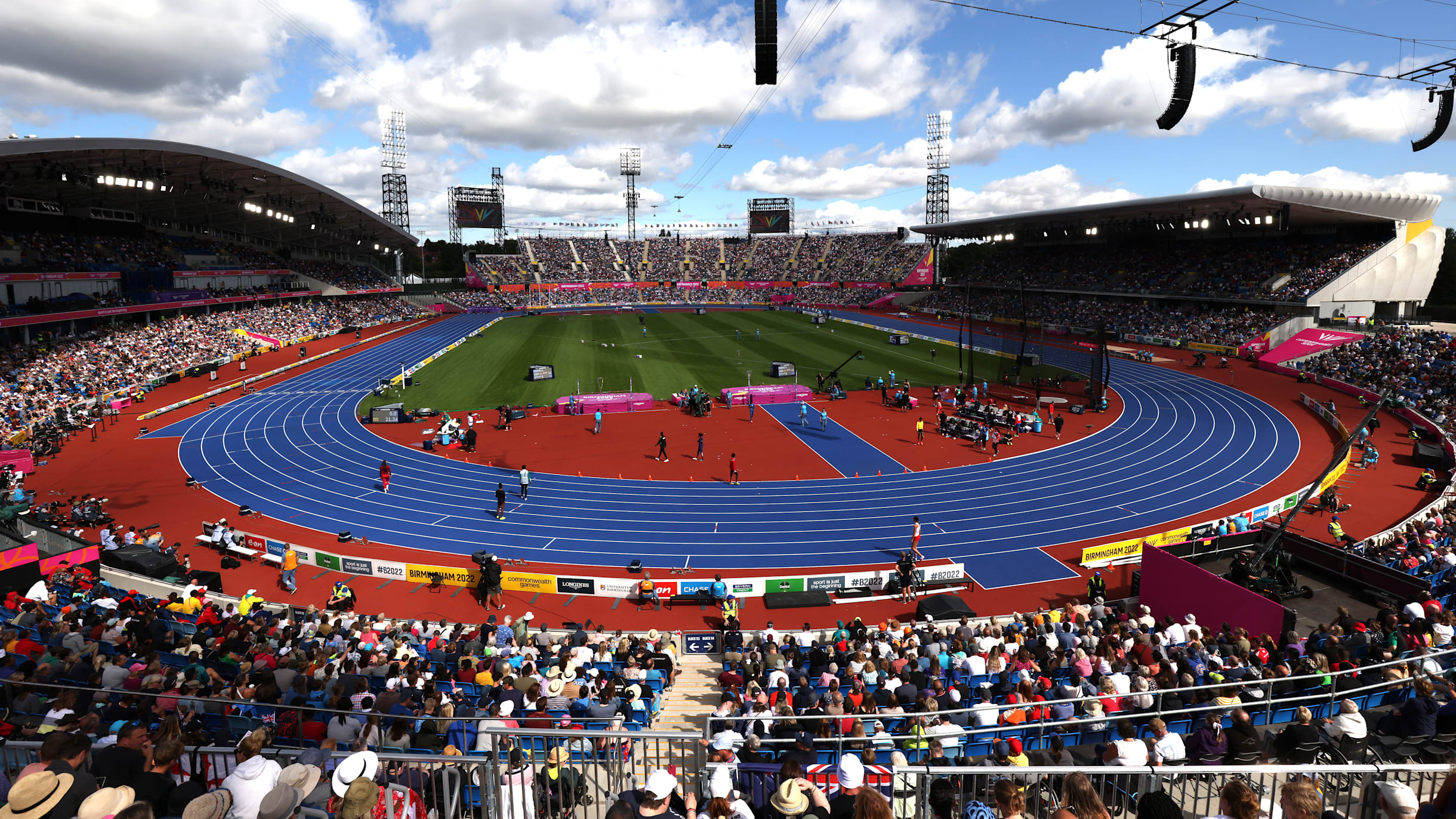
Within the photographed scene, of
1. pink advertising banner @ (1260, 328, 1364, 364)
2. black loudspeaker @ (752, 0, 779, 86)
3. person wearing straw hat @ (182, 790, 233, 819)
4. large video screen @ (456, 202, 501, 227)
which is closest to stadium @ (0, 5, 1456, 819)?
person wearing straw hat @ (182, 790, 233, 819)

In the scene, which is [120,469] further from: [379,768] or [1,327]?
[379,768]

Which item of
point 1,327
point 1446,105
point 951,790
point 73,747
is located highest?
point 1446,105

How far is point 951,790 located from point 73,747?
6.67 meters

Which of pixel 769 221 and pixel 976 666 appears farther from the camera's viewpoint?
pixel 769 221

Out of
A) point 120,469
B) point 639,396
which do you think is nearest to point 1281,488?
point 639,396

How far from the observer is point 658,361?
55.3 metres

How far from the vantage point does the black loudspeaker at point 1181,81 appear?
13.2 meters

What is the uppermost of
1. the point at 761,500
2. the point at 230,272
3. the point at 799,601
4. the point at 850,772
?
the point at 230,272

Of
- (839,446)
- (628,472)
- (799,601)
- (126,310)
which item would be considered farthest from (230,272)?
(799,601)

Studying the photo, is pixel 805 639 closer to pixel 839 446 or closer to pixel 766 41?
pixel 766 41

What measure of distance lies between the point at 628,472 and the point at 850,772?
78.0 feet

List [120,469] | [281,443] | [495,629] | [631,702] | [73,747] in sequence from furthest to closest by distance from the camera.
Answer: [281,443]
[120,469]
[495,629]
[631,702]
[73,747]

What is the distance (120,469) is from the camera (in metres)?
28.4

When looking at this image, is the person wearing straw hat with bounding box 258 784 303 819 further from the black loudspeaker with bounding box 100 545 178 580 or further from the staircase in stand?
the black loudspeaker with bounding box 100 545 178 580
